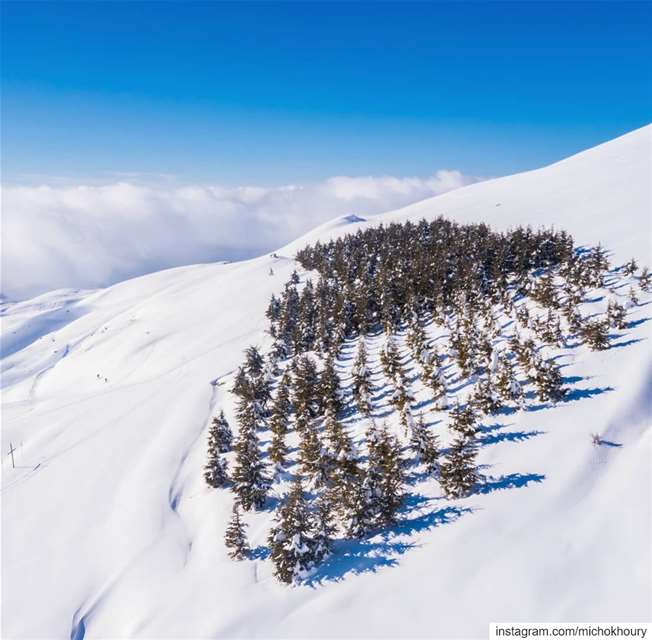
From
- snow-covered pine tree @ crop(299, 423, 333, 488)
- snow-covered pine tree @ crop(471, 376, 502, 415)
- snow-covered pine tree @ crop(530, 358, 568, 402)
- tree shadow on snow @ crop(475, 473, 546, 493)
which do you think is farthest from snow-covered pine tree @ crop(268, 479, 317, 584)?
snow-covered pine tree @ crop(530, 358, 568, 402)

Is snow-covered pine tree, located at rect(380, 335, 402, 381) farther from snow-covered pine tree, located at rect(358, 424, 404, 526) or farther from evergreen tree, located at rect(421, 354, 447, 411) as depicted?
snow-covered pine tree, located at rect(358, 424, 404, 526)

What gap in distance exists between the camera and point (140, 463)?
43.3m

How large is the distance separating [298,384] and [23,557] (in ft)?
94.6

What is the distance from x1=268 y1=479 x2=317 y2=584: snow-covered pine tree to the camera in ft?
76.5

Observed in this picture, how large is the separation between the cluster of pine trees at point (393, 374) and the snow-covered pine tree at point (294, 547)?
0.22ft

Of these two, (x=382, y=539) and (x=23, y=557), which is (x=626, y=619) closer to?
(x=382, y=539)

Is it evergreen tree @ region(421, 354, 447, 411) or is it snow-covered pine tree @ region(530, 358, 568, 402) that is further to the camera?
evergreen tree @ region(421, 354, 447, 411)

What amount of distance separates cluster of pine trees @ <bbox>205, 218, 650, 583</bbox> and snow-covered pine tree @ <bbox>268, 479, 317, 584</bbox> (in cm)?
7

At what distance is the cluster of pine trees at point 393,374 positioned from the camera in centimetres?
2581

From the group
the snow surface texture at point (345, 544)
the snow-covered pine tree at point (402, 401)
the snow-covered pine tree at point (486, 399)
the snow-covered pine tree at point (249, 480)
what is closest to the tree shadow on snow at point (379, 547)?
the snow surface texture at point (345, 544)

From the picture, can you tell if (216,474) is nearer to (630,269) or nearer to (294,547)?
(294,547)

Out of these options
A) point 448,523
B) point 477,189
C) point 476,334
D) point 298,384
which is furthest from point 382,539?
point 477,189

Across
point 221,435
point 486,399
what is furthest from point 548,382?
point 221,435

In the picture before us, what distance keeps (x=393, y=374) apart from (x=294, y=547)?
2402 cm
